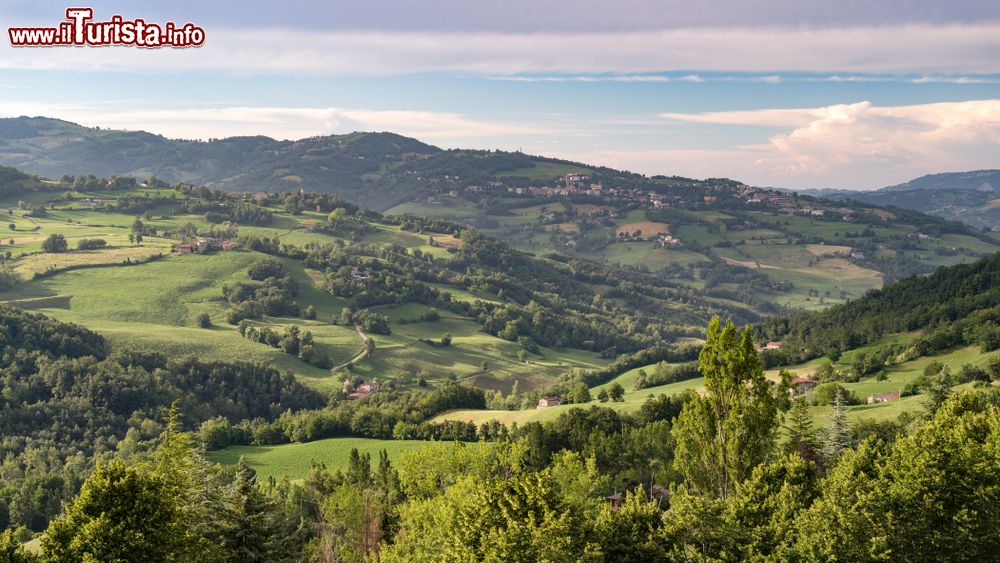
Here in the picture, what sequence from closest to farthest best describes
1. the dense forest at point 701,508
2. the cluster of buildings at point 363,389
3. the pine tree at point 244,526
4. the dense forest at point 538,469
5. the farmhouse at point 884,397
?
the dense forest at point 701,508 → the dense forest at point 538,469 → the pine tree at point 244,526 → the farmhouse at point 884,397 → the cluster of buildings at point 363,389

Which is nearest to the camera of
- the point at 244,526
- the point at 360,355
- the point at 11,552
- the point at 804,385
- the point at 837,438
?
the point at 11,552

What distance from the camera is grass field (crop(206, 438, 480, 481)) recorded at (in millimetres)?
95312

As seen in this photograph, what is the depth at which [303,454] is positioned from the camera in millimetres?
101625

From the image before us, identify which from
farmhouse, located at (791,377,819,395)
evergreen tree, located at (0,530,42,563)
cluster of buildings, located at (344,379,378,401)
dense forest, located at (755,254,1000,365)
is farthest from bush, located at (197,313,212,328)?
evergreen tree, located at (0,530,42,563)

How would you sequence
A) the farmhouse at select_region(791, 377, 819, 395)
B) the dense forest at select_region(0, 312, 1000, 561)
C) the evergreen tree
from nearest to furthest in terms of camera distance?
the evergreen tree → the dense forest at select_region(0, 312, 1000, 561) → the farmhouse at select_region(791, 377, 819, 395)

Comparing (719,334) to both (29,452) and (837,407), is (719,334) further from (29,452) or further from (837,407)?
(29,452)

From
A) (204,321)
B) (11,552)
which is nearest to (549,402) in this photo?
(204,321)

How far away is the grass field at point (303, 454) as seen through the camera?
95.3 metres

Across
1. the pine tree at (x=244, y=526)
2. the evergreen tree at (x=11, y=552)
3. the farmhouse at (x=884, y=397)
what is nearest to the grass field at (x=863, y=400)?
the farmhouse at (x=884, y=397)

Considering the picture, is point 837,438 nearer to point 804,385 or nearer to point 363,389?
point 804,385

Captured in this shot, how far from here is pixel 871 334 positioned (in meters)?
138

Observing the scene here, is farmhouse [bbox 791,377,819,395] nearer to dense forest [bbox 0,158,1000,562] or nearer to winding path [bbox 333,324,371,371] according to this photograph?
dense forest [bbox 0,158,1000,562]

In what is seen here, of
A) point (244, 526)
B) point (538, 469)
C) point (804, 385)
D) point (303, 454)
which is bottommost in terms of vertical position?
point (303, 454)

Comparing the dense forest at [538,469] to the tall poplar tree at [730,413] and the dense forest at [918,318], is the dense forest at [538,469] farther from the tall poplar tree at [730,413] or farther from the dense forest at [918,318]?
the dense forest at [918,318]
